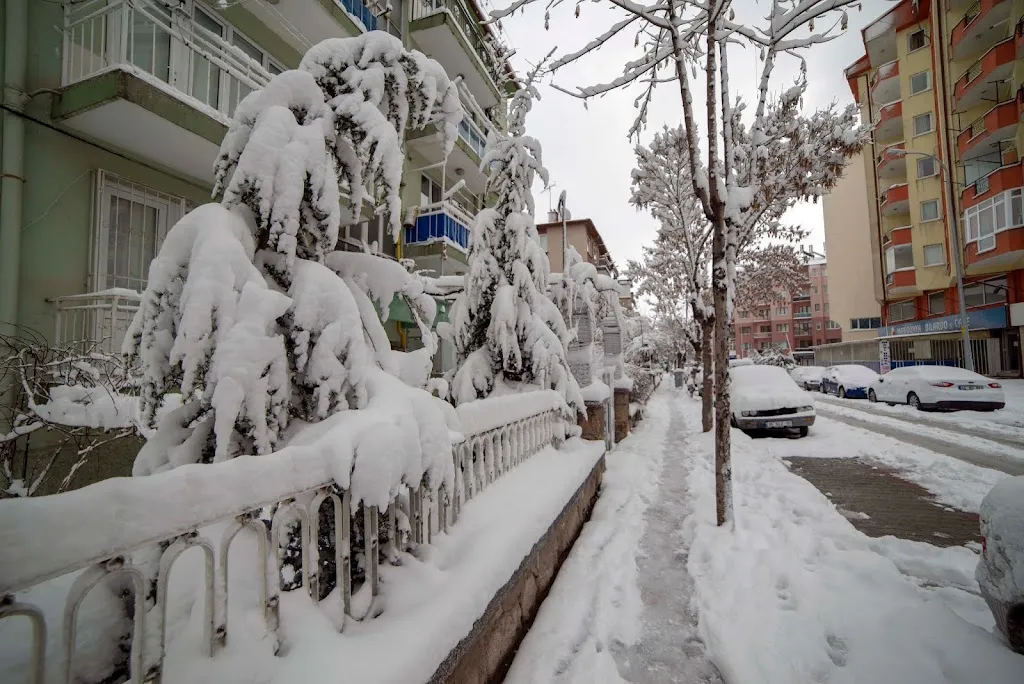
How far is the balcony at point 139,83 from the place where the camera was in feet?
17.4

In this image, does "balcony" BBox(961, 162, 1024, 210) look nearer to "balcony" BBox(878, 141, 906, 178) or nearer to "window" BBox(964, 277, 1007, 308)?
"window" BBox(964, 277, 1007, 308)

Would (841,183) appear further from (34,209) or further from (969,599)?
(34,209)

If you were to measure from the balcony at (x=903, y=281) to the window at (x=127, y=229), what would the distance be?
32.7 m

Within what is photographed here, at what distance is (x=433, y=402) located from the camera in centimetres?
227

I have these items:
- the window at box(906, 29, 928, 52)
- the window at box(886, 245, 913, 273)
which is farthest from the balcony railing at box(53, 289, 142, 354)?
the window at box(906, 29, 928, 52)

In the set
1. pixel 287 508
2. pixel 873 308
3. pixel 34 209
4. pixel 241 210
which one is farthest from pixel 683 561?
pixel 873 308

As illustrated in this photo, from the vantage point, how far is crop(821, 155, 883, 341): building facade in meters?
33.3

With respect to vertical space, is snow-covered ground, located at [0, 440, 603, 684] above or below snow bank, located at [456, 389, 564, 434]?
below

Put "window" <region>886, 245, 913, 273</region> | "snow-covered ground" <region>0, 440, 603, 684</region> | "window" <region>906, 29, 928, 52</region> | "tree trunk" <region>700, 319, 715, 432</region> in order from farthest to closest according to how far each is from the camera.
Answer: "window" <region>886, 245, 913, 273</region> < "window" <region>906, 29, 928, 52</region> < "tree trunk" <region>700, 319, 715, 432</region> < "snow-covered ground" <region>0, 440, 603, 684</region>

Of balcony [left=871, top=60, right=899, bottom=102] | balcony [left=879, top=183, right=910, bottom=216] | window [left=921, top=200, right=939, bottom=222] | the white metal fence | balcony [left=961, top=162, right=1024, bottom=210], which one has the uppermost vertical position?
balcony [left=871, top=60, right=899, bottom=102]

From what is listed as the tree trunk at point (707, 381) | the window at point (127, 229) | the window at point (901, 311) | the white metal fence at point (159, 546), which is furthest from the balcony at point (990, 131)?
the window at point (127, 229)

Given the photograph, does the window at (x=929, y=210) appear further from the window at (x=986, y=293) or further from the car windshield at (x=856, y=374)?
the car windshield at (x=856, y=374)

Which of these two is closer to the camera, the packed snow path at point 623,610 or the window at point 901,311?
the packed snow path at point 623,610

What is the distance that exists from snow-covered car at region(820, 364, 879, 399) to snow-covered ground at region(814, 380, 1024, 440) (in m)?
3.34
